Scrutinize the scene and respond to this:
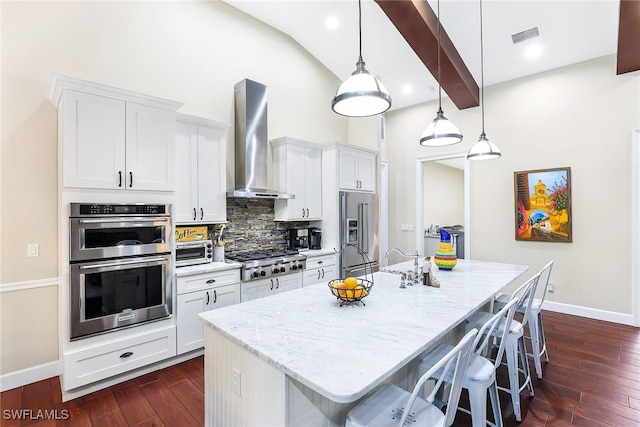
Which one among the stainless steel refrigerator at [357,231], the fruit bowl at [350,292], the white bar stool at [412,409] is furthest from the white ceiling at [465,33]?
the white bar stool at [412,409]

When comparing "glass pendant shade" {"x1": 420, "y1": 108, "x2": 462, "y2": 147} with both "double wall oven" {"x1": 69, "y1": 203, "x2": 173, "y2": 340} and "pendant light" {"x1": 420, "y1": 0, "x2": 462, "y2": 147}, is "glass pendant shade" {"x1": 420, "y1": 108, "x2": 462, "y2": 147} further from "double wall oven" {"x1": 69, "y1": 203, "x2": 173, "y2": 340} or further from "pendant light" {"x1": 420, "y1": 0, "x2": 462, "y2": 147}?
"double wall oven" {"x1": 69, "y1": 203, "x2": 173, "y2": 340}

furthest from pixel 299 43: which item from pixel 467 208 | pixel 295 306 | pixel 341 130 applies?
pixel 295 306

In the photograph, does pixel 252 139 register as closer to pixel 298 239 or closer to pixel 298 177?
pixel 298 177

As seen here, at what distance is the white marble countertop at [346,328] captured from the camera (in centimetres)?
114

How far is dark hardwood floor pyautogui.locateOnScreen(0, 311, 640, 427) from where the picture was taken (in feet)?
7.07

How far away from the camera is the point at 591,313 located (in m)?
4.08

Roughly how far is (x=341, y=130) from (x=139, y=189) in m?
3.88

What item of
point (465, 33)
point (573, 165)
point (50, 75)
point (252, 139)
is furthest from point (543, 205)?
point (50, 75)

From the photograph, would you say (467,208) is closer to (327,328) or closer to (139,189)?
(327,328)

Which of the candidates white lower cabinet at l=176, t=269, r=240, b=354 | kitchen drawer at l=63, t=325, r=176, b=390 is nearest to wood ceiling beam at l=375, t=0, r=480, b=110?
white lower cabinet at l=176, t=269, r=240, b=354

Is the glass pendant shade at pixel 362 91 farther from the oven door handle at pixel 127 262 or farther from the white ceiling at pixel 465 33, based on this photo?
the white ceiling at pixel 465 33

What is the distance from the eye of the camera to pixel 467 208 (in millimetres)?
5152

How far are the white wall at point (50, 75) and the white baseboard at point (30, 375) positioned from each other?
0.04 meters

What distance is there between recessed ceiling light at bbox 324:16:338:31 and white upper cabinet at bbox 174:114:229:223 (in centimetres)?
218
